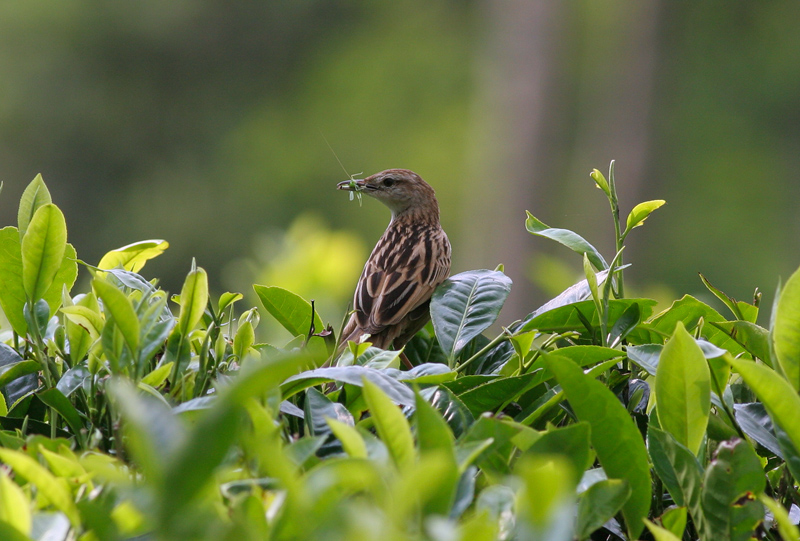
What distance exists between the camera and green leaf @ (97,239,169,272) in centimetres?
179

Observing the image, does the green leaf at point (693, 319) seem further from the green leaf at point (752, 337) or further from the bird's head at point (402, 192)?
the bird's head at point (402, 192)

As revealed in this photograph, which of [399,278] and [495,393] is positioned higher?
[495,393]

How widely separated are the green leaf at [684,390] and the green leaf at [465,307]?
1.64 ft

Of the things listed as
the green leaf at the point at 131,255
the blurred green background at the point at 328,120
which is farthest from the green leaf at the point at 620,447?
the blurred green background at the point at 328,120

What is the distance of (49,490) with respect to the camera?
36.0 inches

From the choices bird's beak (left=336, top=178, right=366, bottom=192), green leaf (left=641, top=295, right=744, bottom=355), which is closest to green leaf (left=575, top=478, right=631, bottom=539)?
green leaf (left=641, top=295, right=744, bottom=355)

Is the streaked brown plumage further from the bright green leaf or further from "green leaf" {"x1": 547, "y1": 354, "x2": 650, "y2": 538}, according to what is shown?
"green leaf" {"x1": 547, "y1": 354, "x2": 650, "y2": 538}

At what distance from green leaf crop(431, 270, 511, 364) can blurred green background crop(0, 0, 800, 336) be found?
50.5 ft

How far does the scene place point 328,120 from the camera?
1083 inches

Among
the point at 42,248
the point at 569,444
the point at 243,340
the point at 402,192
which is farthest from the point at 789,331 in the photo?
the point at 402,192

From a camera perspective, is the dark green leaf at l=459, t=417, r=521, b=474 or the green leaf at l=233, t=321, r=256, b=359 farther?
the green leaf at l=233, t=321, r=256, b=359

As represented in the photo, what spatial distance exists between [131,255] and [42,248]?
1.61 feet

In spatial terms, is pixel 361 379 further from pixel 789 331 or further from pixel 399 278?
pixel 399 278

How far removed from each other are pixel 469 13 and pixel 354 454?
29875 mm
